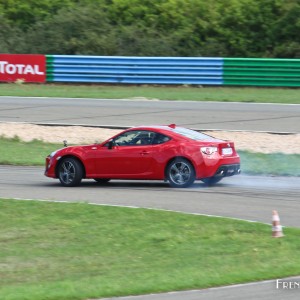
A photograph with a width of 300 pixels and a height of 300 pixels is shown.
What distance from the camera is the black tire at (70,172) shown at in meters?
17.0

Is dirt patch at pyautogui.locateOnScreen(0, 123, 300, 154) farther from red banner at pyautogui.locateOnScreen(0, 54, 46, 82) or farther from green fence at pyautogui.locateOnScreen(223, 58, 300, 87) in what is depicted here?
red banner at pyautogui.locateOnScreen(0, 54, 46, 82)

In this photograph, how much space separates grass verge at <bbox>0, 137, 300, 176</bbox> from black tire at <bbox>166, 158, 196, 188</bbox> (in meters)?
2.84

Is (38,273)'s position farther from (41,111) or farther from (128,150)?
(41,111)

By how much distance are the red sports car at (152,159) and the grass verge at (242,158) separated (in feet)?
6.99

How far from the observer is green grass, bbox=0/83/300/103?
106ft

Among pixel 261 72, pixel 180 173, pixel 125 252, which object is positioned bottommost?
pixel 125 252

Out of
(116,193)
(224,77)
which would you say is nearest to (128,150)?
(116,193)

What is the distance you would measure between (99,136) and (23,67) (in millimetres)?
15622

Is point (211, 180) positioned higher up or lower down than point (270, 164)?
lower down

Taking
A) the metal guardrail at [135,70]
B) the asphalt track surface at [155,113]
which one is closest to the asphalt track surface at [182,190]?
the asphalt track surface at [155,113]

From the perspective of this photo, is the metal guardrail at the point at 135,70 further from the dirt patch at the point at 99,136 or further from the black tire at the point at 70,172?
the black tire at the point at 70,172

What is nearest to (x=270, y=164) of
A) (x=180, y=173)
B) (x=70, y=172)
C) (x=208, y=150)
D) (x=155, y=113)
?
(x=208, y=150)

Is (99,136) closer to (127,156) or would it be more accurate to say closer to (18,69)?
(127,156)

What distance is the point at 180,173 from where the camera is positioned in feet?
53.6
